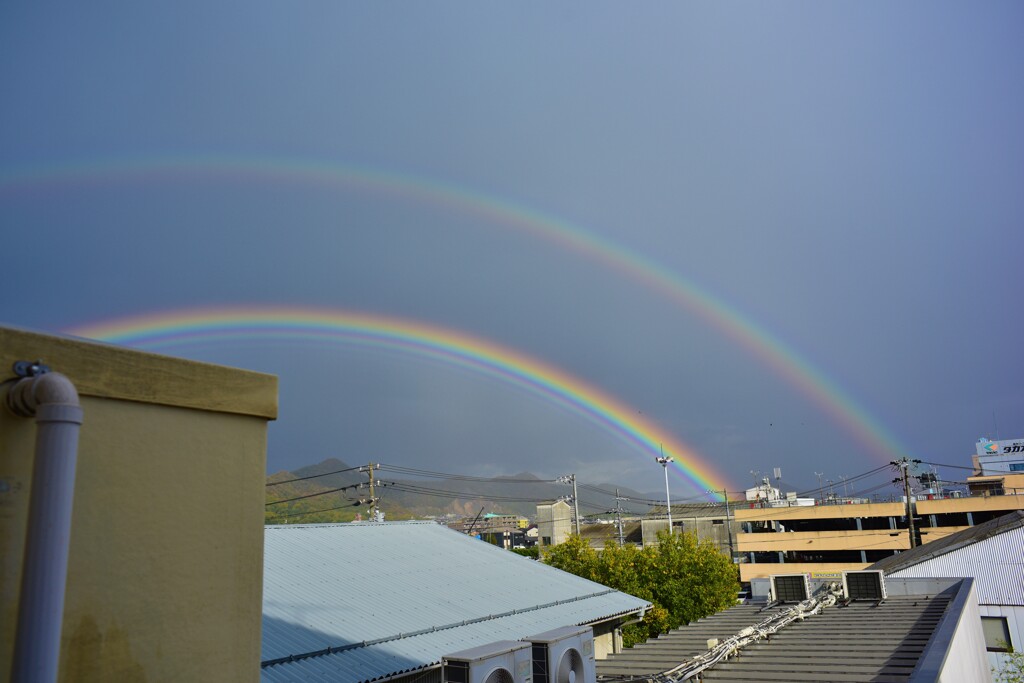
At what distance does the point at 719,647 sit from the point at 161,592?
379 inches

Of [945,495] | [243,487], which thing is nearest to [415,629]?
[243,487]

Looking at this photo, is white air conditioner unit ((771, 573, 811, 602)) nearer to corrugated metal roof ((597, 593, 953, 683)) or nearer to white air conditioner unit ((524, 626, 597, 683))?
corrugated metal roof ((597, 593, 953, 683))

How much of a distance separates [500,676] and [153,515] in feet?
14.6

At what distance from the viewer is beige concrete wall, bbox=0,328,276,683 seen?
3889 millimetres

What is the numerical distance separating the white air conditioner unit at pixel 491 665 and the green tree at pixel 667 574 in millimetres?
29308

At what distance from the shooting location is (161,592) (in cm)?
437

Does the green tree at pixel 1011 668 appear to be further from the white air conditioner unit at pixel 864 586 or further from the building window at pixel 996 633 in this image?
the white air conditioner unit at pixel 864 586

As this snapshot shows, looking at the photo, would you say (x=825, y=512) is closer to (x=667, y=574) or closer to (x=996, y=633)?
(x=667, y=574)

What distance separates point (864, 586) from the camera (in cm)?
1784

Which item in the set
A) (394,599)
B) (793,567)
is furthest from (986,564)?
(793,567)

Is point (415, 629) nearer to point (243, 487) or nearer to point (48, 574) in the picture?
point (243, 487)

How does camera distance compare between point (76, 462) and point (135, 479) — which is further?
point (135, 479)

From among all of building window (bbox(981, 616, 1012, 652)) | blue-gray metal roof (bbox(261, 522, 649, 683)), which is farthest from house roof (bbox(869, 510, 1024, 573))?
blue-gray metal roof (bbox(261, 522, 649, 683))

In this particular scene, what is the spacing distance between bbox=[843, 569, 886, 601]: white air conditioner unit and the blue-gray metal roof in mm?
7046
